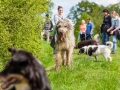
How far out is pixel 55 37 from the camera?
1158cm

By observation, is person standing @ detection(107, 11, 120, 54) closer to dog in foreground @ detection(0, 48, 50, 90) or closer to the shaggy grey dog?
the shaggy grey dog

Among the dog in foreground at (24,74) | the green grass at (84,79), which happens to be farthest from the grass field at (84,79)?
the dog in foreground at (24,74)

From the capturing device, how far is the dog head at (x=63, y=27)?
10961 millimetres

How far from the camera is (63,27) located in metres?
11.0

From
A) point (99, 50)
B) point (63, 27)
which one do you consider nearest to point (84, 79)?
point (63, 27)

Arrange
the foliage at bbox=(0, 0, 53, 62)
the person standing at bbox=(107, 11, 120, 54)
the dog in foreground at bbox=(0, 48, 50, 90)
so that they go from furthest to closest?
the person standing at bbox=(107, 11, 120, 54) < the foliage at bbox=(0, 0, 53, 62) < the dog in foreground at bbox=(0, 48, 50, 90)

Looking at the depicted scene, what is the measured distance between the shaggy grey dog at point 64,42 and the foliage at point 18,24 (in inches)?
31.0

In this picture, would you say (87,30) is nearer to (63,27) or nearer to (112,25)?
(112,25)

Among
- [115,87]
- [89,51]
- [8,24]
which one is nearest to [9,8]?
[8,24]

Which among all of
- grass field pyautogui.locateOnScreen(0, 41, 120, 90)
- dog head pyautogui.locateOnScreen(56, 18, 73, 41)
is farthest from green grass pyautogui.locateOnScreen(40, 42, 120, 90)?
dog head pyautogui.locateOnScreen(56, 18, 73, 41)

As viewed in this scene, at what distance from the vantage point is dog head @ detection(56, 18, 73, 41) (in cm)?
1096

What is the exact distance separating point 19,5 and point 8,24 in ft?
2.41

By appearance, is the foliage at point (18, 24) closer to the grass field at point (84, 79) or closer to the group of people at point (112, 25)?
the grass field at point (84, 79)

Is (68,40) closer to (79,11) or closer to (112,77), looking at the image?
(112,77)
